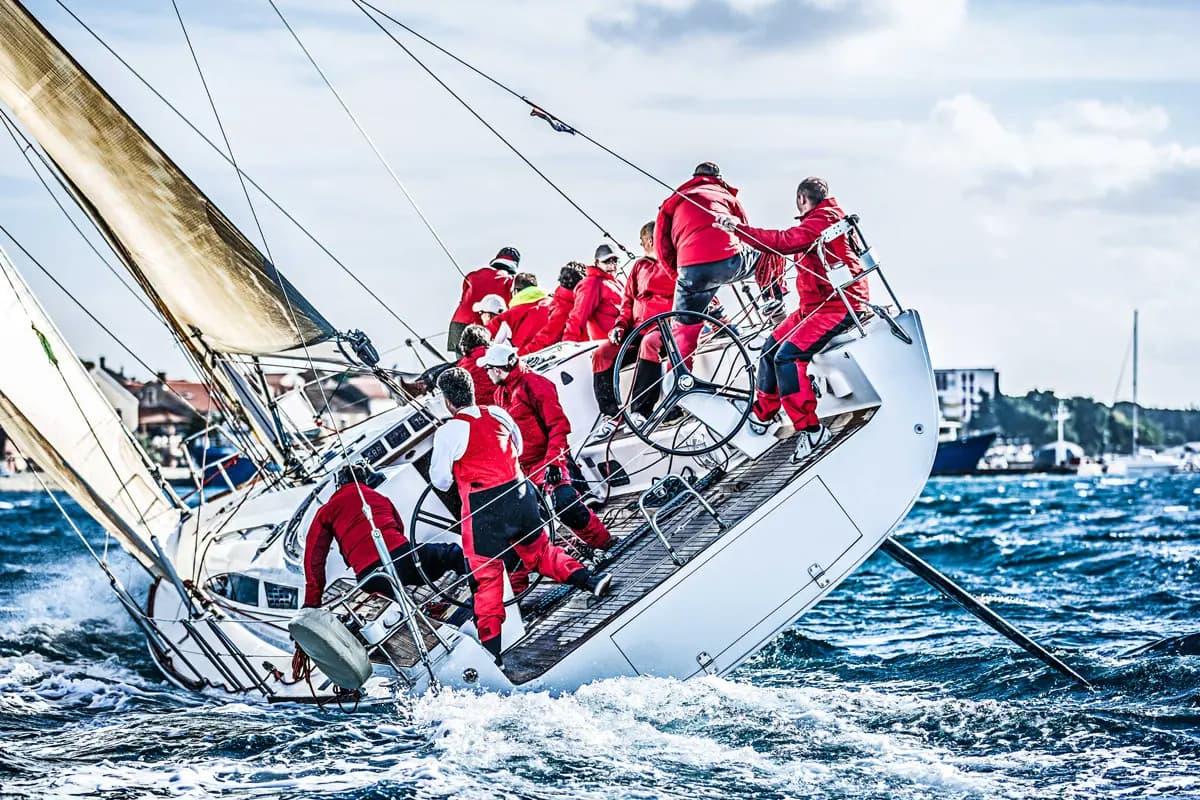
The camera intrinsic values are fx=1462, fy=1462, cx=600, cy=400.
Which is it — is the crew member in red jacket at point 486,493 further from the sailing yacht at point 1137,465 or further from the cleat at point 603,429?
the sailing yacht at point 1137,465

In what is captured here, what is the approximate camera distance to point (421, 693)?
7285 mm

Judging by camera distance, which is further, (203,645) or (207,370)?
(207,370)

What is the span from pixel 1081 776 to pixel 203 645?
185 inches

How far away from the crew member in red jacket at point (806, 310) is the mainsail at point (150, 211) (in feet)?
11.4

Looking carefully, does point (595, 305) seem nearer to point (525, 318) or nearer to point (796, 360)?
point (525, 318)

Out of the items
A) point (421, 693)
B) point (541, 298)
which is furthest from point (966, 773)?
point (541, 298)

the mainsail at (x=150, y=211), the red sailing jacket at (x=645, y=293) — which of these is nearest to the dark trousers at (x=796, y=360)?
the red sailing jacket at (x=645, y=293)

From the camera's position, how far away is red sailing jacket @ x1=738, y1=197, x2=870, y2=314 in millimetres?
7652

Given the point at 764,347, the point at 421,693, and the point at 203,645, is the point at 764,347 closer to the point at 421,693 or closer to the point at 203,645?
the point at 421,693

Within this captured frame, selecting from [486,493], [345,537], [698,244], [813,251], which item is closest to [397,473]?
[345,537]

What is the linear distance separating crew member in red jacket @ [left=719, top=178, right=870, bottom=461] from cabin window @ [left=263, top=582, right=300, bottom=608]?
3.03 meters

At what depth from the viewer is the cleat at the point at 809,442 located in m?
7.68

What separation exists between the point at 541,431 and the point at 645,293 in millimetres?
1103

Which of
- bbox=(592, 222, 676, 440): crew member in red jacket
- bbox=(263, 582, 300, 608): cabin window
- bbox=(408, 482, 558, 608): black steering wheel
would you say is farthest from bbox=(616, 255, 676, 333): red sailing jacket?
bbox=(263, 582, 300, 608): cabin window
